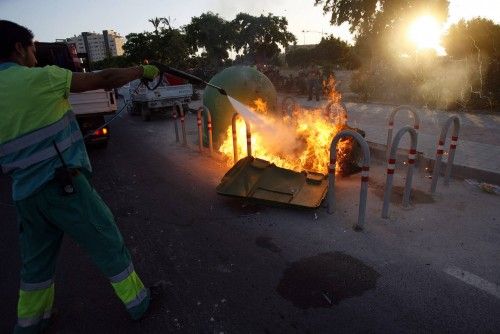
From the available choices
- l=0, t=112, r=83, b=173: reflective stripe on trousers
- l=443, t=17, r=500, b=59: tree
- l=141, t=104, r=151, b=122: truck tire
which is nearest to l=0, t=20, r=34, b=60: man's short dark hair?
l=0, t=112, r=83, b=173: reflective stripe on trousers

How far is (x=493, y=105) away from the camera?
1321 centimetres

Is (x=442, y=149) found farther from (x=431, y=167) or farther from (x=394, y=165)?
(x=394, y=165)

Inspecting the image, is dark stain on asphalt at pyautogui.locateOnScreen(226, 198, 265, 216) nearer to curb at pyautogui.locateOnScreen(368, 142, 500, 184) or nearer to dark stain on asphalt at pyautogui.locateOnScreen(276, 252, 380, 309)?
dark stain on asphalt at pyautogui.locateOnScreen(276, 252, 380, 309)

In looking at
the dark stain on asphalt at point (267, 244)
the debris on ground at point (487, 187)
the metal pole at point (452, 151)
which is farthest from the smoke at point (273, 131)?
Result: the debris on ground at point (487, 187)

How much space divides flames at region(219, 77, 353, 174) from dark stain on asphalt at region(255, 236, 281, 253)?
240 centimetres

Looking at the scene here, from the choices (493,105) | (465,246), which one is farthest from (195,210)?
(493,105)

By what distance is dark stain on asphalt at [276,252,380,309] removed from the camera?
349 cm

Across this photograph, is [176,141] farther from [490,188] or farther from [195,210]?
[490,188]

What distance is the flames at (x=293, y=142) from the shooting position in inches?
266

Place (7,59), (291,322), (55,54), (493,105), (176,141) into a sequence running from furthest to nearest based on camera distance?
(493,105) < (176,141) < (55,54) < (291,322) < (7,59)

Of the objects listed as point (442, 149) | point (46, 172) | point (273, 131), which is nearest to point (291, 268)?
point (46, 172)

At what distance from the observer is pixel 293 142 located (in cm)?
723

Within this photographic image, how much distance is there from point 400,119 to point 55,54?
1162cm

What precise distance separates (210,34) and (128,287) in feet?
193
